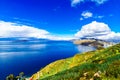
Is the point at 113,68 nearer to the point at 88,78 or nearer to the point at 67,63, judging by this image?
the point at 88,78

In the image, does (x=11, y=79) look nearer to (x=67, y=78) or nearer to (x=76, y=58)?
(x=76, y=58)

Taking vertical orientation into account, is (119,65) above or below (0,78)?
above

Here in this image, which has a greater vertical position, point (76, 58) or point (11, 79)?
point (76, 58)

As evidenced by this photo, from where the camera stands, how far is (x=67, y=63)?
89.9m

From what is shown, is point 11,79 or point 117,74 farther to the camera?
point 11,79

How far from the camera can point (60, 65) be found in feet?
293

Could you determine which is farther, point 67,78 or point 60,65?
point 60,65

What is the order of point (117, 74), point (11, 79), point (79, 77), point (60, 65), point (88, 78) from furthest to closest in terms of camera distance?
point (11, 79) → point (60, 65) → point (79, 77) → point (88, 78) → point (117, 74)

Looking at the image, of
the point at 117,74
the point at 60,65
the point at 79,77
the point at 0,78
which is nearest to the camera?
the point at 117,74

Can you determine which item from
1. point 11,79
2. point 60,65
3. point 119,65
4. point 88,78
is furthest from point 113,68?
point 11,79

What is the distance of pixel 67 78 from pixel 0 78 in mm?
142909

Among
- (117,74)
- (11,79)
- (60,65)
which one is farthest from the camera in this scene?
(11,79)

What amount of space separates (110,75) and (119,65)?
3121 millimetres

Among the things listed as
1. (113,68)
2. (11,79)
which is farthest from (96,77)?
(11,79)
